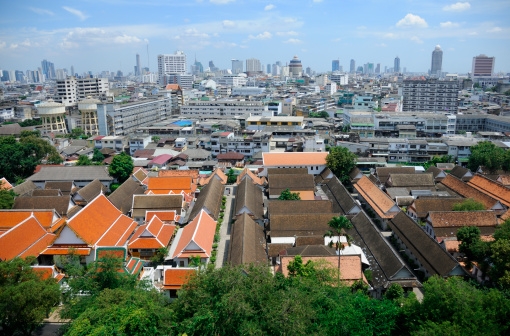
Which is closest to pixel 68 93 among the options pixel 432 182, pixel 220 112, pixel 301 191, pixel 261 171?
pixel 220 112

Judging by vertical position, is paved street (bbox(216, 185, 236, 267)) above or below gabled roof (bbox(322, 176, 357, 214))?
below

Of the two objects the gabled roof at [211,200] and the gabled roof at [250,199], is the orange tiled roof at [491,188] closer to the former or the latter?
the gabled roof at [250,199]

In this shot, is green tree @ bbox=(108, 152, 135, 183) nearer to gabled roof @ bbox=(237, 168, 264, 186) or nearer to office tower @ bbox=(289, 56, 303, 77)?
gabled roof @ bbox=(237, 168, 264, 186)

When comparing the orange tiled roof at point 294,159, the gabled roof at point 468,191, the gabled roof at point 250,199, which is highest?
the orange tiled roof at point 294,159

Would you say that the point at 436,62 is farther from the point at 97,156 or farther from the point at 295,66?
the point at 97,156

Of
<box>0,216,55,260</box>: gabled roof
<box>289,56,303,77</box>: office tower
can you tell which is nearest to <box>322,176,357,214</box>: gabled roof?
<box>0,216,55,260</box>: gabled roof

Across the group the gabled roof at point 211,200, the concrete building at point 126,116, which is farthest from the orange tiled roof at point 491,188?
the concrete building at point 126,116

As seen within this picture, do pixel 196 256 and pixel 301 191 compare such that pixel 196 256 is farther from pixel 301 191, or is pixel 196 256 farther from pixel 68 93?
pixel 68 93
